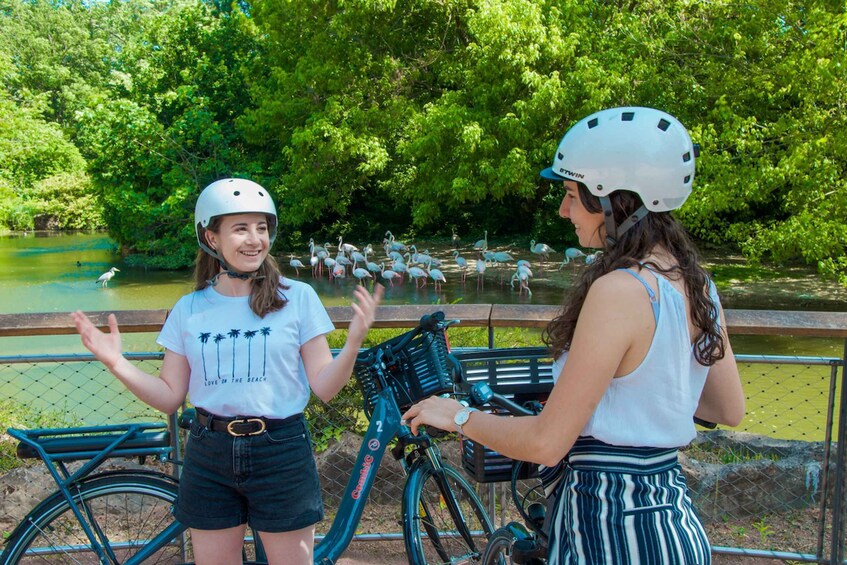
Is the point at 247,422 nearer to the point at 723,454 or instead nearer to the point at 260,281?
the point at 260,281

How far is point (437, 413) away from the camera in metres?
1.97

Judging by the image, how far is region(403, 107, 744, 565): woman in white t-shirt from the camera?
1.66m

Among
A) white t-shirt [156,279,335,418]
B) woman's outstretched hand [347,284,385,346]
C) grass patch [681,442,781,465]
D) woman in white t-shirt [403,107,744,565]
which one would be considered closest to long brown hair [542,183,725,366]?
woman in white t-shirt [403,107,744,565]

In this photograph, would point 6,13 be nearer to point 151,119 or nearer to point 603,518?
point 151,119

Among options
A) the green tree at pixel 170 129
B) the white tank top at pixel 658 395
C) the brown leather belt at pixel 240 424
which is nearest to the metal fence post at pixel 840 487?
the white tank top at pixel 658 395

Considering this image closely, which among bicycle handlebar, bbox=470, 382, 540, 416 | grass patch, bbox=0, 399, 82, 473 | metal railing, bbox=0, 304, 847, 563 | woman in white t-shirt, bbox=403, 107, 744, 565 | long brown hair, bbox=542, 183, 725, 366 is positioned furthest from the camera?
grass patch, bbox=0, 399, 82, 473

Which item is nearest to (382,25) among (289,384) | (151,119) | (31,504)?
(151,119)

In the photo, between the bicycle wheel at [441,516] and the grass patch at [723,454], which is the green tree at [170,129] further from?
the bicycle wheel at [441,516]

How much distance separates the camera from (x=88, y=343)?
2398 millimetres

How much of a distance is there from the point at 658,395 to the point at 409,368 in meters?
1.18

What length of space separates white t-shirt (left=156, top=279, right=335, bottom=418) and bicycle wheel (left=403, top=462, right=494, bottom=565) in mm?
616

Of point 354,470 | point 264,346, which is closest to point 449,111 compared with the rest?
point 354,470

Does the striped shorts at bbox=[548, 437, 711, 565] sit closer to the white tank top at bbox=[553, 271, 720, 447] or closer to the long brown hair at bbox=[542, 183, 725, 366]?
the white tank top at bbox=[553, 271, 720, 447]

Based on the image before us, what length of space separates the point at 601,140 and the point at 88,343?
5.34 ft
